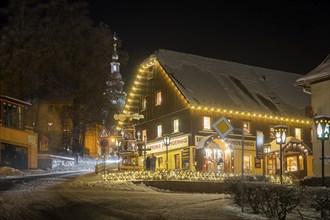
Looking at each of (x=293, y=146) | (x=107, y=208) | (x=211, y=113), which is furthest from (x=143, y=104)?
(x=107, y=208)

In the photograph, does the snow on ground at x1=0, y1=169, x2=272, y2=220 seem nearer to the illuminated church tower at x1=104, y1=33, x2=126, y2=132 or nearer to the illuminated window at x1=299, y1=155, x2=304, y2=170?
the illuminated window at x1=299, y1=155, x2=304, y2=170

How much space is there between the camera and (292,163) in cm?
4509

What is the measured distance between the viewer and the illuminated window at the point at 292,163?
44.7m

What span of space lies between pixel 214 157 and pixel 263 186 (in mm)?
29519

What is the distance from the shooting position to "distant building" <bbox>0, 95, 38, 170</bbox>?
153ft

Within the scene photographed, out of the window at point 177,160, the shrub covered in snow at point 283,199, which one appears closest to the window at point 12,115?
the window at point 177,160

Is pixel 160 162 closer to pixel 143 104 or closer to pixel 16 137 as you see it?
pixel 143 104

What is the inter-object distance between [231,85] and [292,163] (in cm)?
908

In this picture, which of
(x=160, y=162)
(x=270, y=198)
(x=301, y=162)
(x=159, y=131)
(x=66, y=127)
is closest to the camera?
(x=270, y=198)

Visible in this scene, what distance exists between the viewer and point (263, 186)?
1509 cm

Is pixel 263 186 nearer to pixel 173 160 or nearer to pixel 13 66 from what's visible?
pixel 173 160

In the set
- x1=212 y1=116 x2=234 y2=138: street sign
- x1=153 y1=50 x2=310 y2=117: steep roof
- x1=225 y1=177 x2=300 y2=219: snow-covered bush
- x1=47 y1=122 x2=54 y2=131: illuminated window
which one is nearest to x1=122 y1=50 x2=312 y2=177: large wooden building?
x1=153 y1=50 x2=310 y2=117: steep roof

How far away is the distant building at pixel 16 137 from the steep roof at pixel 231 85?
13.6m

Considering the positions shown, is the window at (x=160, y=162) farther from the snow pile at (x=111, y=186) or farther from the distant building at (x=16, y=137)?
the snow pile at (x=111, y=186)
